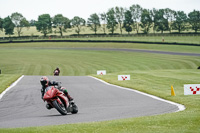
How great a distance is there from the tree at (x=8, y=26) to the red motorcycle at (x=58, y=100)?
146 metres

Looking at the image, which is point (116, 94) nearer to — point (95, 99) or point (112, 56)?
point (95, 99)

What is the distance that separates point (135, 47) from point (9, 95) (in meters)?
62.4

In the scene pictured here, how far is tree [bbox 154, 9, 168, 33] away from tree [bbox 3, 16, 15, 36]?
65.0m

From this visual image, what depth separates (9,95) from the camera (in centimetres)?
1750

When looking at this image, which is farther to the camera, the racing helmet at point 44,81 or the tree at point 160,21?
the tree at point 160,21

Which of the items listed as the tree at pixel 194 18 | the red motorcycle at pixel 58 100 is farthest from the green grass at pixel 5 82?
the tree at pixel 194 18

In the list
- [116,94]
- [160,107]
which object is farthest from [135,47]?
[160,107]

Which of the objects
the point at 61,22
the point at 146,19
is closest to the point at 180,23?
the point at 146,19

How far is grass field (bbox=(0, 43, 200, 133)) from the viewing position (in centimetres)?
870

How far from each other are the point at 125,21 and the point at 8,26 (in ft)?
174

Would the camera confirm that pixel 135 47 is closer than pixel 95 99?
No

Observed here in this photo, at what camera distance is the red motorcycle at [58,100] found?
11156 millimetres

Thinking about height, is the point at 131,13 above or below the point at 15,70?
above

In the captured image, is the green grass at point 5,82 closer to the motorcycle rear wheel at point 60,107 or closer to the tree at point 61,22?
the motorcycle rear wheel at point 60,107
